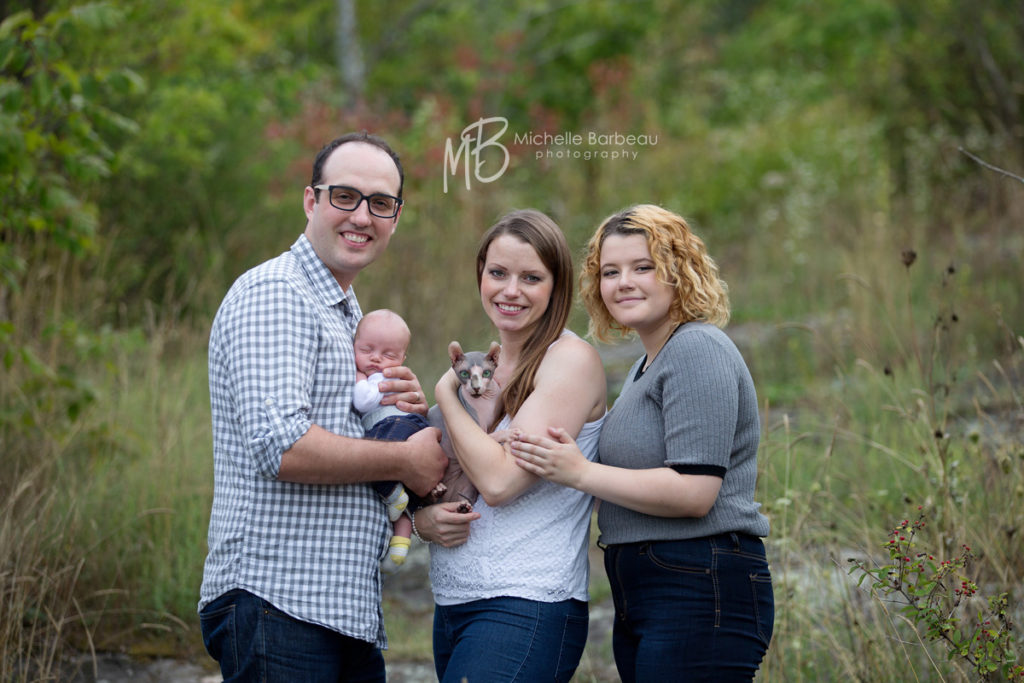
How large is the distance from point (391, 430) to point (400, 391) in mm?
129

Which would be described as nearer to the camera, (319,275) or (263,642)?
(263,642)

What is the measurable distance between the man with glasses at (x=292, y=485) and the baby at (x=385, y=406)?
44mm

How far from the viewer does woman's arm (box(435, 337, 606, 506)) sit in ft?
8.34

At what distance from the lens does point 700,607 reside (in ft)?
8.20

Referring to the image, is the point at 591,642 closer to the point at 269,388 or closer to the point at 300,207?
the point at 269,388

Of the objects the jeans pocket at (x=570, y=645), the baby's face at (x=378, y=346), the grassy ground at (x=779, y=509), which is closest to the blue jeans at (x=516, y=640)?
the jeans pocket at (x=570, y=645)

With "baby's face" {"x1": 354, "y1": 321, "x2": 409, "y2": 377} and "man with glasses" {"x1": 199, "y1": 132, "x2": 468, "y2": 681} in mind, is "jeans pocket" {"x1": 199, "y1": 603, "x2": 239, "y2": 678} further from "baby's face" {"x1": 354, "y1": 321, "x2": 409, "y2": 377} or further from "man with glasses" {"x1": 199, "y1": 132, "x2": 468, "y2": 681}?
"baby's face" {"x1": 354, "y1": 321, "x2": 409, "y2": 377}

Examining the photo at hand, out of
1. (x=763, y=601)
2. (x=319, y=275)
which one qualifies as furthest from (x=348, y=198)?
(x=763, y=601)

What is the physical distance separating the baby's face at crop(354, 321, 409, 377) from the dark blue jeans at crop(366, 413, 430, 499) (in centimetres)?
21

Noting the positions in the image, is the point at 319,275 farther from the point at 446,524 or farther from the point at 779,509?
the point at 779,509

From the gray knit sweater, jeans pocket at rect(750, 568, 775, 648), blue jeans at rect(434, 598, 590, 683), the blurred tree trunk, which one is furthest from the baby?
the blurred tree trunk

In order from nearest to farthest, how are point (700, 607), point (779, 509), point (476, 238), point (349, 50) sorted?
point (700, 607) → point (779, 509) → point (476, 238) → point (349, 50)

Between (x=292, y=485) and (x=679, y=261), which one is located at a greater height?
(x=679, y=261)

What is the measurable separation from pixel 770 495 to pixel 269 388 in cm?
285
